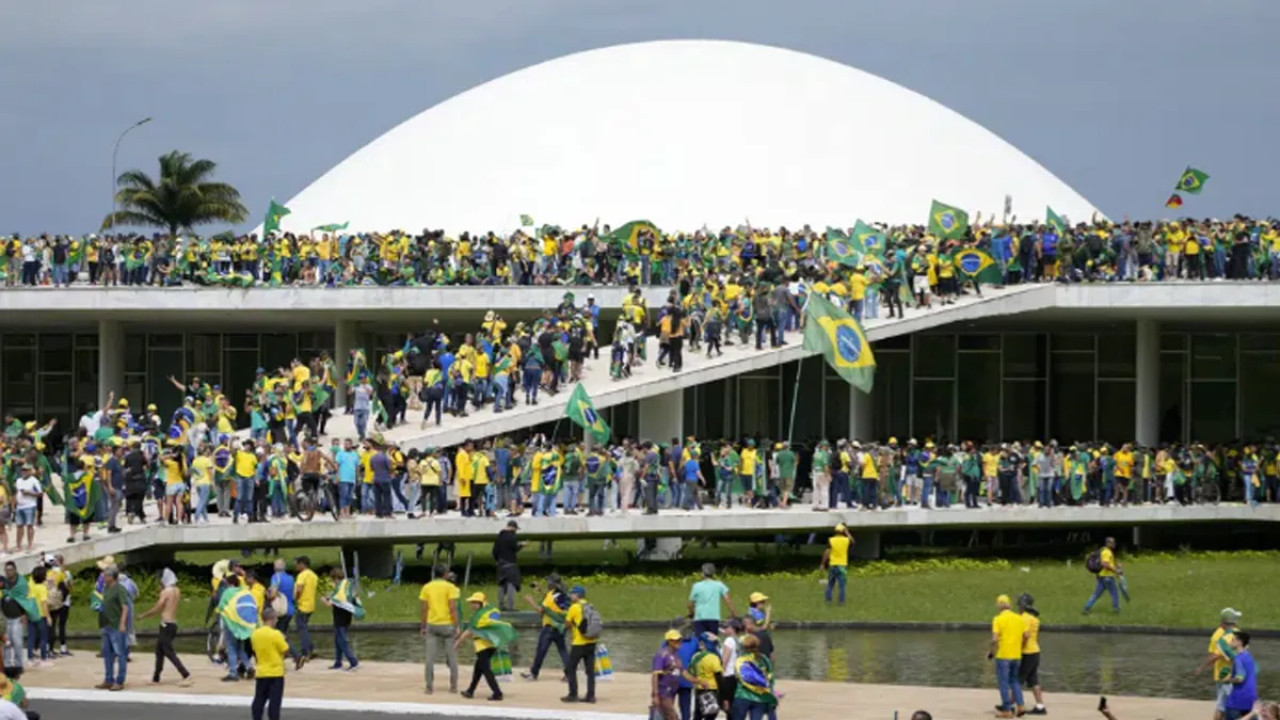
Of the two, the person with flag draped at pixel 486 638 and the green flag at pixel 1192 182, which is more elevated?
the green flag at pixel 1192 182

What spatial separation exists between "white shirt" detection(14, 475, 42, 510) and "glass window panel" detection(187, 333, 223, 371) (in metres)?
24.4

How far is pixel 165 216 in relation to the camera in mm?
67875

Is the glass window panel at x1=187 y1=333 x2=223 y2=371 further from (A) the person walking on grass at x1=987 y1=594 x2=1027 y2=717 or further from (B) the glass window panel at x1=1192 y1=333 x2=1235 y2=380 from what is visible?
(A) the person walking on grass at x1=987 y1=594 x2=1027 y2=717

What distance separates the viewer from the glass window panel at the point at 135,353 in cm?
5147

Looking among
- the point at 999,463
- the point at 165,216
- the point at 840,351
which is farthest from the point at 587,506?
the point at 165,216

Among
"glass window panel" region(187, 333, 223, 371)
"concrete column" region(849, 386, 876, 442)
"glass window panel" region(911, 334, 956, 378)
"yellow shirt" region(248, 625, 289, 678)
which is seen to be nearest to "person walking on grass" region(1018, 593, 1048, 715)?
"yellow shirt" region(248, 625, 289, 678)

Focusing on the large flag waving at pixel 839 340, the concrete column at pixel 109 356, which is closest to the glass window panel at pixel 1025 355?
the large flag waving at pixel 839 340

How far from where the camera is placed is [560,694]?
2147 cm

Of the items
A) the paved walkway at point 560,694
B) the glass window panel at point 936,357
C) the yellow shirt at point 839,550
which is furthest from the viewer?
the glass window panel at point 936,357

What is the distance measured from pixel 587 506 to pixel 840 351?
15.4 ft

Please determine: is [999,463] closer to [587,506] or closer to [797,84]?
[587,506]

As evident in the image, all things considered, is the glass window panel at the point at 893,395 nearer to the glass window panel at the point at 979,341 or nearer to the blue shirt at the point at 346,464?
the glass window panel at the point at 979,341

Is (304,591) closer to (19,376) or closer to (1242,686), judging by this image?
(1242,686)

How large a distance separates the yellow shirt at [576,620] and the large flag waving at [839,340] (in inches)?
546
